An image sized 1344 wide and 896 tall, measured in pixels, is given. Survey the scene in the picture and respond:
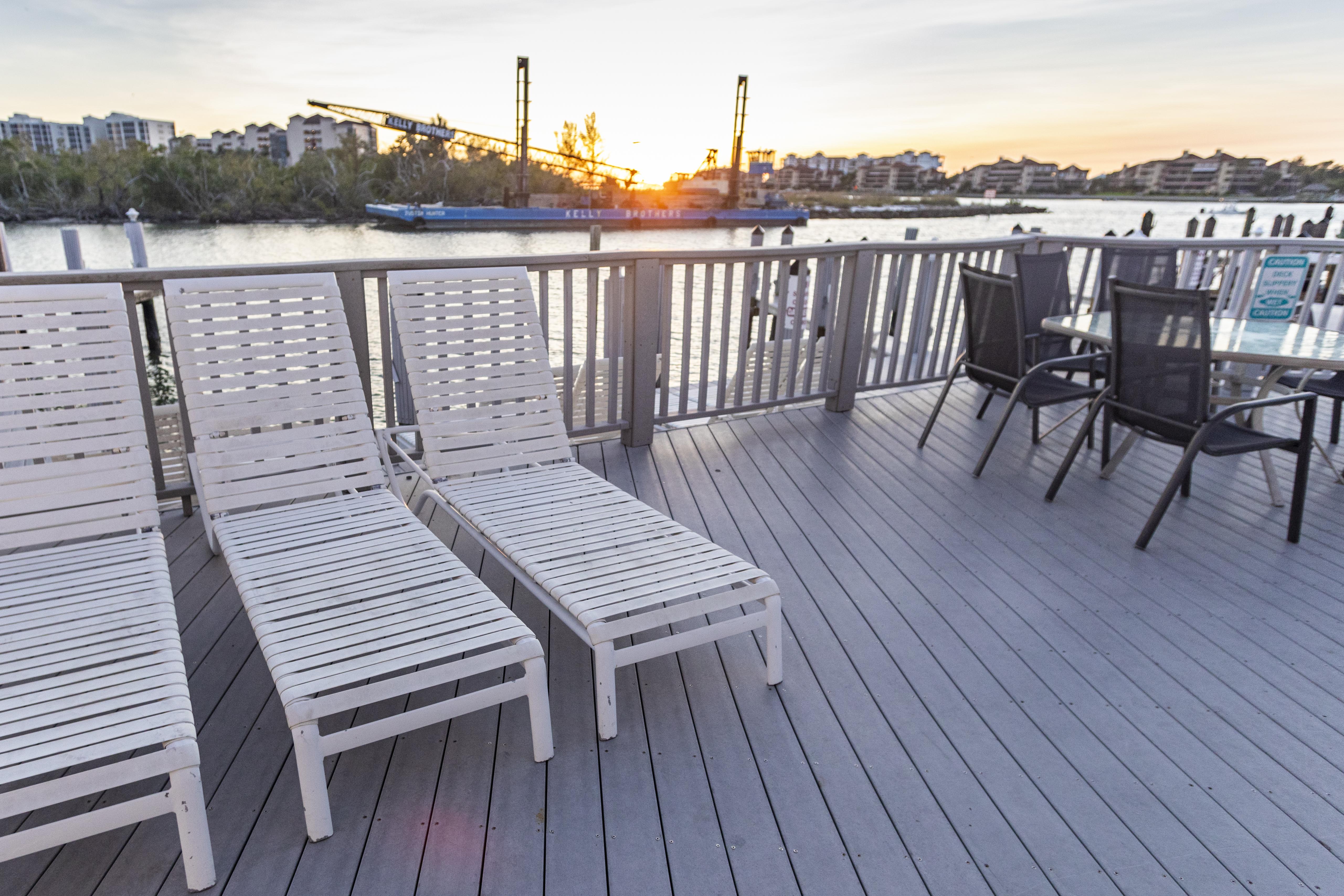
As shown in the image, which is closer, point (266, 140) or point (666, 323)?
point (666, 323)

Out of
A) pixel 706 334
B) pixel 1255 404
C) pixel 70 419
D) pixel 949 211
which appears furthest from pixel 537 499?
pixel 949 211

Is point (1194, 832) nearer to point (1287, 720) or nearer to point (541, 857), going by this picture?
point (1287, 720)

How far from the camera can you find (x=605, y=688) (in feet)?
6.70

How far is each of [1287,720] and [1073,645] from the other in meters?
0.57

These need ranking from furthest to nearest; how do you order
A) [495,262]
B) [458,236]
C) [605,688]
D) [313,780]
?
[458,236]
[495,262]
[605,688]
[313,780]

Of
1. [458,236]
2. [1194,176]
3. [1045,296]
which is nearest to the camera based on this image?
[1045,296]

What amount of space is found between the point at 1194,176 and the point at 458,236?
28.7m

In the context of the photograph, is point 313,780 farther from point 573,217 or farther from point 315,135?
point 315,135

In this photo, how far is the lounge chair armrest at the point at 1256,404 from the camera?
309 cm

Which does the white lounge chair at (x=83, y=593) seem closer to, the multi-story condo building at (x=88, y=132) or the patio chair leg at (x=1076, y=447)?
the patio chair leg at (x=1076, y=447)

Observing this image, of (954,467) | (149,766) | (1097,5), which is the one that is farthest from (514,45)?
(149,766)

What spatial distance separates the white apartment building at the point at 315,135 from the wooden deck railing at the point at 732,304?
4037 cm

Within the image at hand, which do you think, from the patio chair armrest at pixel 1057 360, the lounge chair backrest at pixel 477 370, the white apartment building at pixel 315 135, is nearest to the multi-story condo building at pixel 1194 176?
the patio chair armrest at pixel 1057 360

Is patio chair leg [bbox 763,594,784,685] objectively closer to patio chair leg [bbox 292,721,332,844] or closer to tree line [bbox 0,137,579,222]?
patio chair leg [bbox 292,721,332,844]
